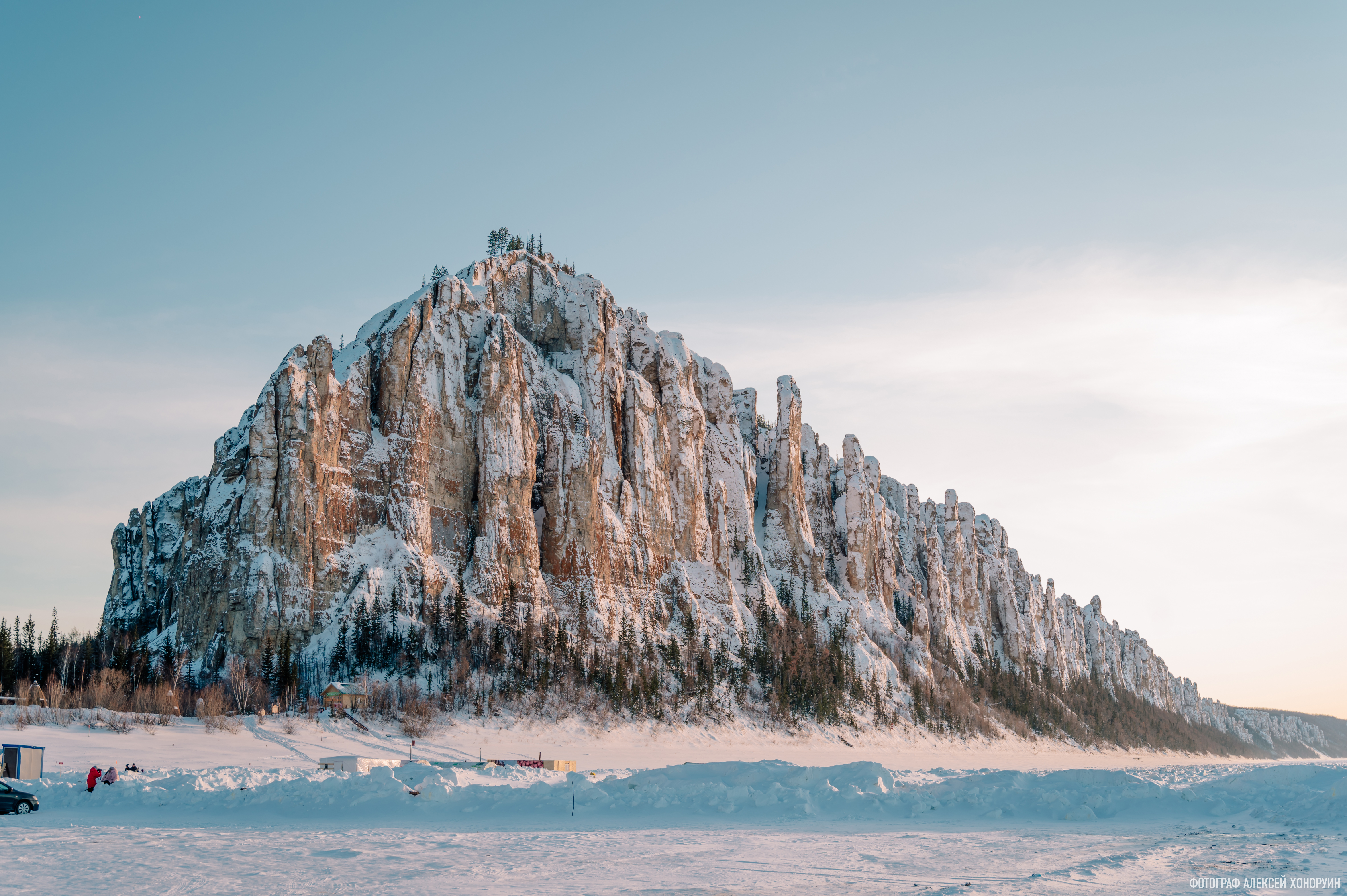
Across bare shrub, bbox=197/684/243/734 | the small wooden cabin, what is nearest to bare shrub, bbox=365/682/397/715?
the small wooden cabin

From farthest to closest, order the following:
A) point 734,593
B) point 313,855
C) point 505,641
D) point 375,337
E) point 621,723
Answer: point 734,593 → point 375,337 → point 505,641 → point 621,723 → point 313,855

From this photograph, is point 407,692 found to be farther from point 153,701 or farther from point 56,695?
point 56,695

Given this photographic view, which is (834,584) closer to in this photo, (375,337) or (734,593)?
(734,593)

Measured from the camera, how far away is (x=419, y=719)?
8250cm

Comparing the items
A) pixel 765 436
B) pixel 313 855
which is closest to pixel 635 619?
pixel 765 436

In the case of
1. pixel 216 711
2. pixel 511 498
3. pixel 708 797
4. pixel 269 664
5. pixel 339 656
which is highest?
pixel 511 498

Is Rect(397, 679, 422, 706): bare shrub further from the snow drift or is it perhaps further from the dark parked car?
the dark parked car

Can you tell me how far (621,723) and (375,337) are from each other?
176ft

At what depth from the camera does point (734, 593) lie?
132 metres

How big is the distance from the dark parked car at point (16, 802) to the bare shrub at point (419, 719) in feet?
172

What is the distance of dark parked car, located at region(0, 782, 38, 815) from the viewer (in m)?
27.4

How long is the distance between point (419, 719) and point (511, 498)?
121ft

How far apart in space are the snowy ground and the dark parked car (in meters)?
0.45

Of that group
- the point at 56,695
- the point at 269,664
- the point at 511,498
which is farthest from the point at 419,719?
the point at 511,498
